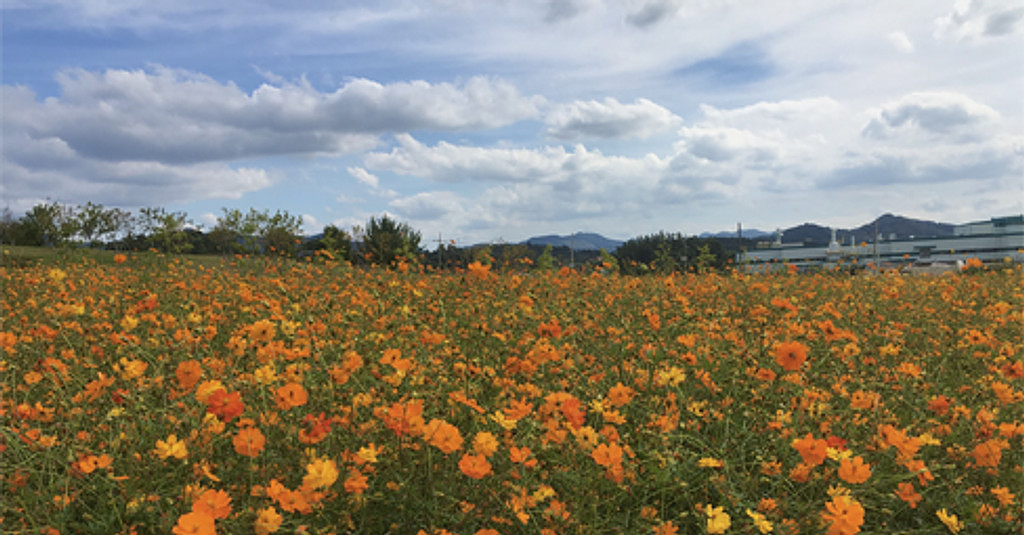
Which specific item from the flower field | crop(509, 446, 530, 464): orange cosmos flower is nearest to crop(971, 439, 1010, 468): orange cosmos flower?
the flower field

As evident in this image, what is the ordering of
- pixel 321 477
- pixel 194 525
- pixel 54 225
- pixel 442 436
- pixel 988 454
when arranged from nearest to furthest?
pixel 194 525, pixel 321 477, pixel 442 436, pixel 988 454, pixel 54 225

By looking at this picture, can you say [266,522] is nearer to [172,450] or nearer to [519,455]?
[172,450]

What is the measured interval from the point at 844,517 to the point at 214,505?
1.52 meters

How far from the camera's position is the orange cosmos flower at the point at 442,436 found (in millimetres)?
1463

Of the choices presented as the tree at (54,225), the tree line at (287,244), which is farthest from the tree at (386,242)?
the tree at (54,225)

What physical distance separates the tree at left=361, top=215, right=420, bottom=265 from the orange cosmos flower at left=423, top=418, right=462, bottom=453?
9.58 meters

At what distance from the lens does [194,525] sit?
1.25 m

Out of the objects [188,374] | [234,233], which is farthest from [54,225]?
[188,374]

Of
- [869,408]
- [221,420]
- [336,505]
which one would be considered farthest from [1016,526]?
[221,420]

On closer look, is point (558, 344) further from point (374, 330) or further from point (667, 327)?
point (374, 330)

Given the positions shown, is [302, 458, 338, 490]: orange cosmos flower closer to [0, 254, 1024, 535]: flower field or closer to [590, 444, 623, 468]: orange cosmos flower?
[0, 254, 1024, 535]: flower field

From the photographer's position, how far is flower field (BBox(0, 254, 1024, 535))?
5.16ft

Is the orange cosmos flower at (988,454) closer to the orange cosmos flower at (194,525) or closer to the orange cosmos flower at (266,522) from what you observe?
the orange cosmos flower at (266,522)

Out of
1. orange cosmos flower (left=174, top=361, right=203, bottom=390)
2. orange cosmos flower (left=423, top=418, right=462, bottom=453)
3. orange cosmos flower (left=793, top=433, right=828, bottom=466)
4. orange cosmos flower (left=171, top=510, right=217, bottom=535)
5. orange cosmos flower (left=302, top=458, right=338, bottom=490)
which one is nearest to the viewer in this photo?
orange cosmos flower (left=171, top=510, right=217, bottom=535)
